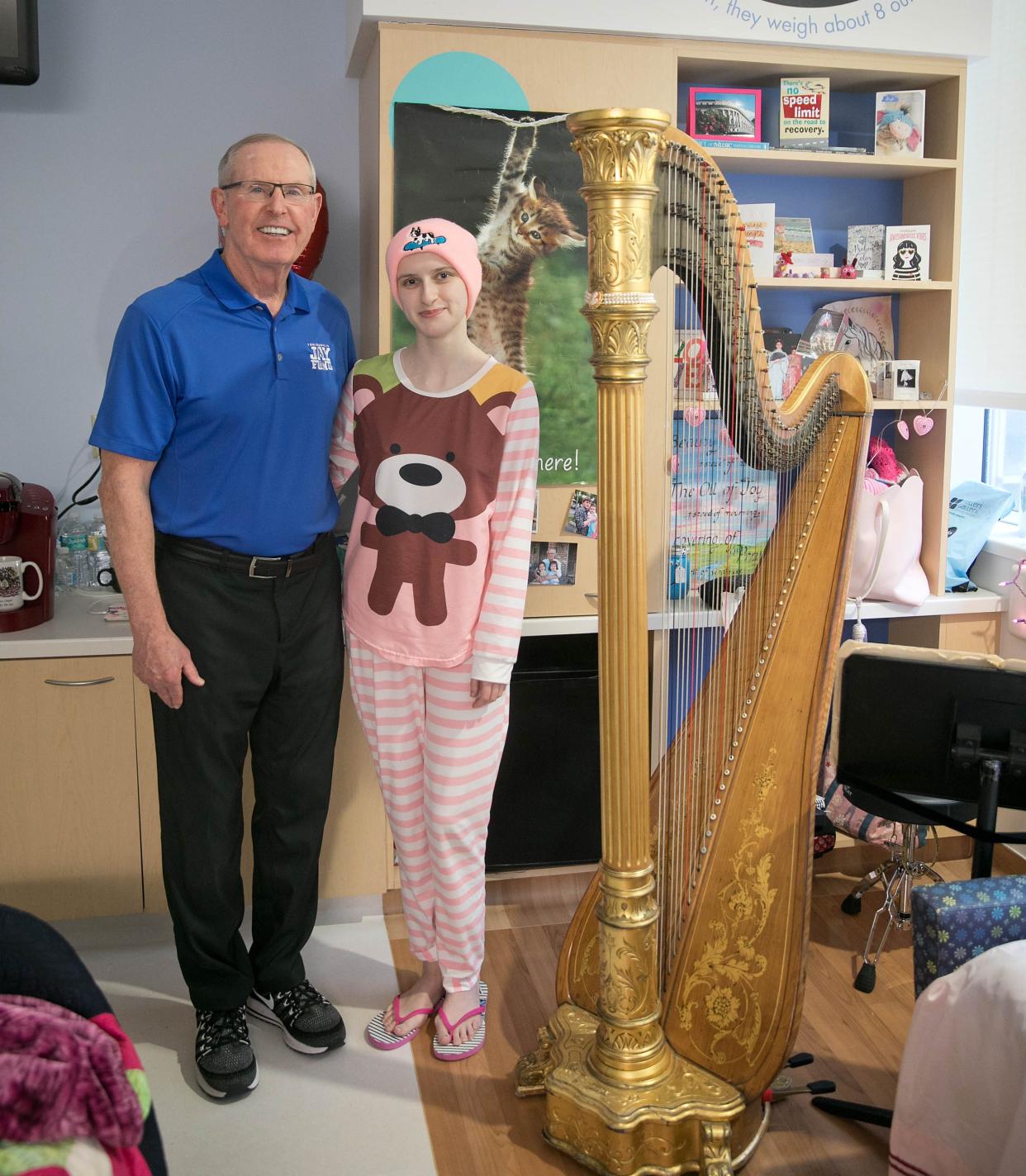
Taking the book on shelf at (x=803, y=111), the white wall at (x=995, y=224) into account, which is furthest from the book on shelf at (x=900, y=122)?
the white wall at (x=995, y=224)

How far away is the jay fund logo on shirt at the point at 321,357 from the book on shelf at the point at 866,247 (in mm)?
1632

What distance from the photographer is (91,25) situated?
295cm

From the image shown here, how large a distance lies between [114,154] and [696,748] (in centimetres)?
211

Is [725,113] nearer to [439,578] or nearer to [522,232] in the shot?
[522,232]

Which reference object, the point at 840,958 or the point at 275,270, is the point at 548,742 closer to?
the point at 840,958

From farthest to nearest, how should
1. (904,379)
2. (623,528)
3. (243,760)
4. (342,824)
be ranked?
(904,379) < (342,824) < (243,760) < (623,528)

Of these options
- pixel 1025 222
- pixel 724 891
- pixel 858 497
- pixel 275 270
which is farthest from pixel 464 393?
pixel 1025 222

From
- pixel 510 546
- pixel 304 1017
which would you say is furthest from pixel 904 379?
pixel 304 1017

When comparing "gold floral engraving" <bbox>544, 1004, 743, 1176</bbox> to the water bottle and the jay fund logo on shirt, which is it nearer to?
the jay fund logo on shirt

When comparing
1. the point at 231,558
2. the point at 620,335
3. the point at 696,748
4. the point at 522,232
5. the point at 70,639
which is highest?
the point at 522,232

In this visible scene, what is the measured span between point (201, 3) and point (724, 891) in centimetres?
250

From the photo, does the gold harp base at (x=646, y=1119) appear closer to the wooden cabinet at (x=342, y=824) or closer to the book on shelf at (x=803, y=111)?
the wooden cabinet at (x=342, y=824)

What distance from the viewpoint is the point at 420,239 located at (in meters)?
2.14

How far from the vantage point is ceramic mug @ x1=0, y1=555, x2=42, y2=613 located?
2646mm
